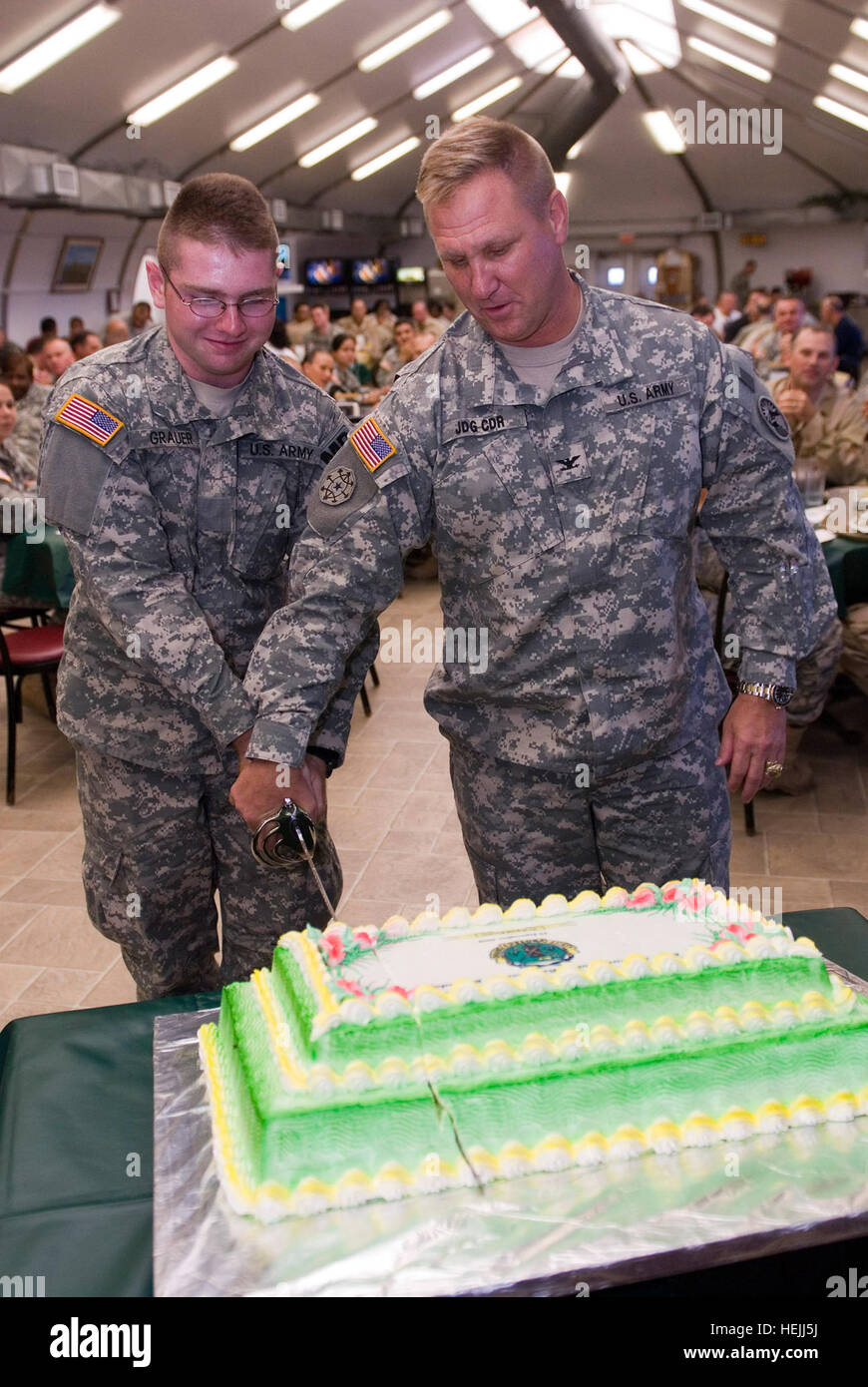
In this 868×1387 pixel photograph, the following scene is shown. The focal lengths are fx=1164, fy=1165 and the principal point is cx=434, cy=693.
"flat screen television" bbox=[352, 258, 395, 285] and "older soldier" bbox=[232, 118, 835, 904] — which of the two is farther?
"flat screen television" bbox=[352, 258, 395, 285]

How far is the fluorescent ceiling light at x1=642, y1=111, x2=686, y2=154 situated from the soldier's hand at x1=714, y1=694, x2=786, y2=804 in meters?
17.8

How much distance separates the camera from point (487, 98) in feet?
50.3

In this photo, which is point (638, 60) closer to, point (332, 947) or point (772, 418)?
point (772, 418)

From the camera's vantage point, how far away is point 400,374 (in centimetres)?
183

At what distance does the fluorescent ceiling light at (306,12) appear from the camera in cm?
935

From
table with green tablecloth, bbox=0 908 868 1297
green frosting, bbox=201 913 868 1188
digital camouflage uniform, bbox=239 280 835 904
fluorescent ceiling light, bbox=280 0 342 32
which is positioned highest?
fluorescent ceiling light, bbox=280 0 342 32

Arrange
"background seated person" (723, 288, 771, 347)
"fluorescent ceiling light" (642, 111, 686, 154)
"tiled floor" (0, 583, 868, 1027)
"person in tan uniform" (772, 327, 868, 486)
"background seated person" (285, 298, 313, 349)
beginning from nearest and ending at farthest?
"tiled floor" (0, 583, 868, 1027) → "person in tan uniform" (772, 327, 868, 486) → "background seated person" (723, 288, 771, 347) → "background seated person" (285, 298, 313, 349) → "fluorescent ceiling light" (642, 111, 686, 154)

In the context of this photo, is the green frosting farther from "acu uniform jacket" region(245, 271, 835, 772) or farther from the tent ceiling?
the tent ceiling

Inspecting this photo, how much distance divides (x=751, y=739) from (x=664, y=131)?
18.2 meters

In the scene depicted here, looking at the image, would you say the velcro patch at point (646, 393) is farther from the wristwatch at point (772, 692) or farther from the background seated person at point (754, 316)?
the background seated person at point (754, 316)

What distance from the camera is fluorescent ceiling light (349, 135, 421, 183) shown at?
1562 cm

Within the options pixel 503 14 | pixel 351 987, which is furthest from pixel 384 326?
pixel 351 987

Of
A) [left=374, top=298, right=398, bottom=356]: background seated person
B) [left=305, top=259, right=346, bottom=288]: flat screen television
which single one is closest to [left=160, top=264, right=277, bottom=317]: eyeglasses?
[left=374, top=298, right=398, bottom=356]: background seated person

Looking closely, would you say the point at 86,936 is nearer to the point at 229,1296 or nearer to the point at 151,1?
the point at 229,1296
